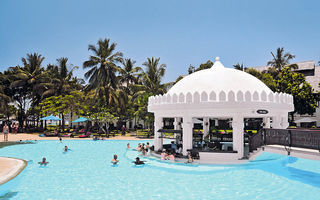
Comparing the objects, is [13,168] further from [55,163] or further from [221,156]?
[221,156]

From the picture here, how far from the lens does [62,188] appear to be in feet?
39.8

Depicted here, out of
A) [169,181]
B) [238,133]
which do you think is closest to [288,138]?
[238,133]

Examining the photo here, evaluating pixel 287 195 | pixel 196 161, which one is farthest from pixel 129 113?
pixel 287 195

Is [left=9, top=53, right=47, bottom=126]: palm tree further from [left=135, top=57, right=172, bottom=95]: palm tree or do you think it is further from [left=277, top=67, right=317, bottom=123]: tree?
[left=277, top=67, right=317, bottom=123]: tree

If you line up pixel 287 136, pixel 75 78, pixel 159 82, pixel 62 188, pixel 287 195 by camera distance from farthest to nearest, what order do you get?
pixel 75 78 → pixel 159 82 → pixel 287 136 → pixel 62 188 → pixel 287 195

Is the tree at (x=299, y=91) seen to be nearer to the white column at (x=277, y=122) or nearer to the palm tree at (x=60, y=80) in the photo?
the white column at (x=277, y=122)

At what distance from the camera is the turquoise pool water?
36.7 ft

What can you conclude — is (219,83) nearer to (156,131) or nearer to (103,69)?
(156,131)

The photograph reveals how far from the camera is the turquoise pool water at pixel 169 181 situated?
1119 centimetres

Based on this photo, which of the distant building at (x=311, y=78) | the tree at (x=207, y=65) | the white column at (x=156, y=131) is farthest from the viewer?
the distant building at (x=311, y=78)

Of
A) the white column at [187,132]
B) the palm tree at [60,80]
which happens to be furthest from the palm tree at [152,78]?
the white column at [187,132]

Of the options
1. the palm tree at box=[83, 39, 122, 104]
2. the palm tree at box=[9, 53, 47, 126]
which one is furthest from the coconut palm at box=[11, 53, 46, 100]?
the palm tree at box=[83, 39, 122, 104]

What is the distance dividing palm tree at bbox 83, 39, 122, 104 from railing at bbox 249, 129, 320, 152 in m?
32.0

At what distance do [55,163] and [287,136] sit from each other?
16.6 meters
